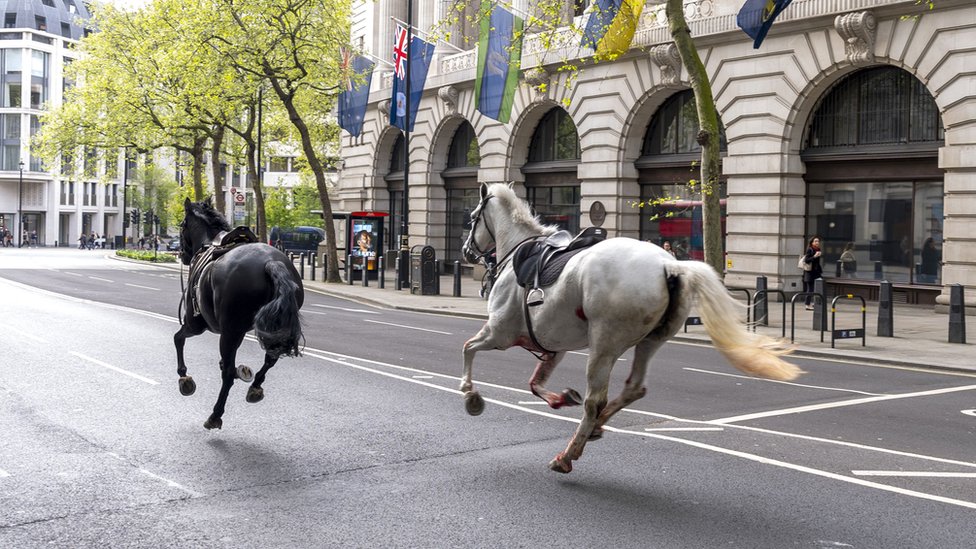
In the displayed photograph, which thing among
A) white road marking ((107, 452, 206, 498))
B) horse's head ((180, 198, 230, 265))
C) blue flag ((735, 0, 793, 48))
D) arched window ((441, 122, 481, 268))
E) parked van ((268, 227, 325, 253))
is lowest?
white road marking ((107, 452, 206, 498))

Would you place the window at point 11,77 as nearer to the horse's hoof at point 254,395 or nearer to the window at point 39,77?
the window at point 39,77

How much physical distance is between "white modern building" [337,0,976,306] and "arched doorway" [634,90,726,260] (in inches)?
2.2

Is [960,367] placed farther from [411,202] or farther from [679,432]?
[411,202]

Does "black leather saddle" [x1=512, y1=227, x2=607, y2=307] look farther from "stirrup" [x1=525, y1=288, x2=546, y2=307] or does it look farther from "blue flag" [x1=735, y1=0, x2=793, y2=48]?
"blue flag" [x1=735, y1=0, x2=793, y2=48]

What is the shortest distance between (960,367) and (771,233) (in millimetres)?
13287

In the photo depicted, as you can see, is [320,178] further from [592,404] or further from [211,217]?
[592,404]

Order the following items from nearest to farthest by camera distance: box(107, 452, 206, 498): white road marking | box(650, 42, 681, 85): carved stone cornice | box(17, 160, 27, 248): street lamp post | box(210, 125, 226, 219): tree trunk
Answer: box(107, 452, 206, 498): white road marking < box(650, 42, 681, 85): carved stone cornice < box(210, 125, 226, 219): tree trunk < box(17, 160, 27, 248): street lamp post

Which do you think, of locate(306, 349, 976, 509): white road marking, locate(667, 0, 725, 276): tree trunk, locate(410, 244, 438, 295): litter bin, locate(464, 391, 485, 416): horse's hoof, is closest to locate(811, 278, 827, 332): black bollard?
locate(667, 0, 725, 276): tree trunk

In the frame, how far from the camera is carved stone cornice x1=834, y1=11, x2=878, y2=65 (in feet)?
83.3

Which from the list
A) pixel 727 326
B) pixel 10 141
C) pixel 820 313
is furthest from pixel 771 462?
A: pixel 10 141

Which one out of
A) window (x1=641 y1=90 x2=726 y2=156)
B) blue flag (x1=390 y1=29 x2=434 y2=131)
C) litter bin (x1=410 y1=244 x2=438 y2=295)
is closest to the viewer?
litter bin (x1=410 y1=244 x2=438 y2=295)

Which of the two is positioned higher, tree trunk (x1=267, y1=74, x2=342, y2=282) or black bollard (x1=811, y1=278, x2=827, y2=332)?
tree trunk (x1=267, y1=74, x2=342, y2=282)

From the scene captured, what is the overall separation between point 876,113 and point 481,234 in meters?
20.6

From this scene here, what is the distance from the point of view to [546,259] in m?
8.22
